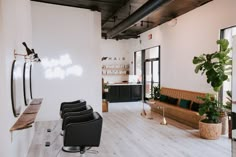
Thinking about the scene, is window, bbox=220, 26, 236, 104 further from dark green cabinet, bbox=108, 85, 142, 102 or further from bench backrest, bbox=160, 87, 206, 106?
dark green cabinet, bbox=108, 85, 142, 102

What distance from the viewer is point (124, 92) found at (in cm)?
989

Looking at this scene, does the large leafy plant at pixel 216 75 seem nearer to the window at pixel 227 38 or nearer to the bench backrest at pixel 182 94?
the window at pixel 227 38

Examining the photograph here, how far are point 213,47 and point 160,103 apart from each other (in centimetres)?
250

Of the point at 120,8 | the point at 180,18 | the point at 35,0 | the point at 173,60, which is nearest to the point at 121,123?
the point at 173,60

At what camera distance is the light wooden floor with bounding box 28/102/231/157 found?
372cm

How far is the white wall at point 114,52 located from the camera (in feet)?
36.1

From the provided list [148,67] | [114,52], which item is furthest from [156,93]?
[114,52]

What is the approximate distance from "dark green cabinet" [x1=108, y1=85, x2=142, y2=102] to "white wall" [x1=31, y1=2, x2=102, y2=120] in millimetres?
3182

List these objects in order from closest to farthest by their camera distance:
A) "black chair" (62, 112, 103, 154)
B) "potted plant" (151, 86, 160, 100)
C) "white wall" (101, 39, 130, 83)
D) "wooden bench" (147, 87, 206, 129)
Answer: "black chair" (62, 112, 103, 154), "wooden bench" (147, 87, 206, 129), "potted plant" (151, 86, 160, 100), "white wall" (101, 39, 130, 83)

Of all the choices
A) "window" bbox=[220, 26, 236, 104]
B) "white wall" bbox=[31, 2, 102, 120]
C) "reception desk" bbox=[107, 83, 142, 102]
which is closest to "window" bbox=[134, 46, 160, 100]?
→ "reception desk" bbox=[107, 83, 142, 102]

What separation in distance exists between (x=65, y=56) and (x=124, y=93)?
4413 mm

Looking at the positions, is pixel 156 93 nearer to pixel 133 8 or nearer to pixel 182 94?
pixel 182 94

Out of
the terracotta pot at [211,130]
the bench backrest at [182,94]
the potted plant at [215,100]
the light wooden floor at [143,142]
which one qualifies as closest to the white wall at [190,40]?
the bench backrest at [182,94]

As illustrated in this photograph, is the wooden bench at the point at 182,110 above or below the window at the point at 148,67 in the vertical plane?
below
